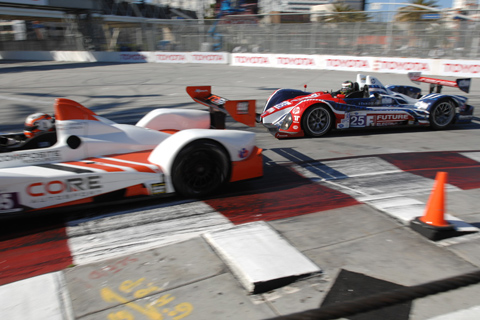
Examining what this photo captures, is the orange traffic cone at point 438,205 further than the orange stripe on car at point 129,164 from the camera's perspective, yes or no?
No

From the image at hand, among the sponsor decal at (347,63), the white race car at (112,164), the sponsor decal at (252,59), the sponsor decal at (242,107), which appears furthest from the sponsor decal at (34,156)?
the sponsor decal at (252,59)

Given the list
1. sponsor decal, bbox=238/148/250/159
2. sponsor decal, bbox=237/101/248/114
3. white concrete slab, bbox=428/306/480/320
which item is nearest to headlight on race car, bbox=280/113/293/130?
sponsor decal, bbox=237/101/248/114

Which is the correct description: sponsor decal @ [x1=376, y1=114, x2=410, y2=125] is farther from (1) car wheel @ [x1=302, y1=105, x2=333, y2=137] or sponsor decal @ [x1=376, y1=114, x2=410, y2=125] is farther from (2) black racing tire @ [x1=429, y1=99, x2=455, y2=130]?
(1) car wheel @ [x1=302, y1=105, x2=333, y2=137]

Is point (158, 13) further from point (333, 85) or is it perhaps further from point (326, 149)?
point (326, 149)

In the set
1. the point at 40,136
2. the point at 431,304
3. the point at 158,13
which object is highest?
the point at 158,13

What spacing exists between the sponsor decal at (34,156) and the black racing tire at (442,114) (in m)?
7.87

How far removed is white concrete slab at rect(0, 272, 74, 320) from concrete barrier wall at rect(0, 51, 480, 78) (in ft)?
65.3

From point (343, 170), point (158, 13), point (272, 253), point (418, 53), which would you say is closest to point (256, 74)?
point (418, 53)

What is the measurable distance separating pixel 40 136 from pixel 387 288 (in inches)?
158

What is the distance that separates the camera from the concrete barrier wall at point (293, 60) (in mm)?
19000

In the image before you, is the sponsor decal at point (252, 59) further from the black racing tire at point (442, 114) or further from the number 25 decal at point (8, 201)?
the number 25 decal at point (8, 201)

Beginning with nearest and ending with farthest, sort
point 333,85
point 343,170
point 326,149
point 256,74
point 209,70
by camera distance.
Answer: point 343,170 → point 326,149 → point 333,85 → point 256,74 → point 209,70

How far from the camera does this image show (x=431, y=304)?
9.64 ft

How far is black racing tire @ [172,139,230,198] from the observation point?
4648 millimetres
